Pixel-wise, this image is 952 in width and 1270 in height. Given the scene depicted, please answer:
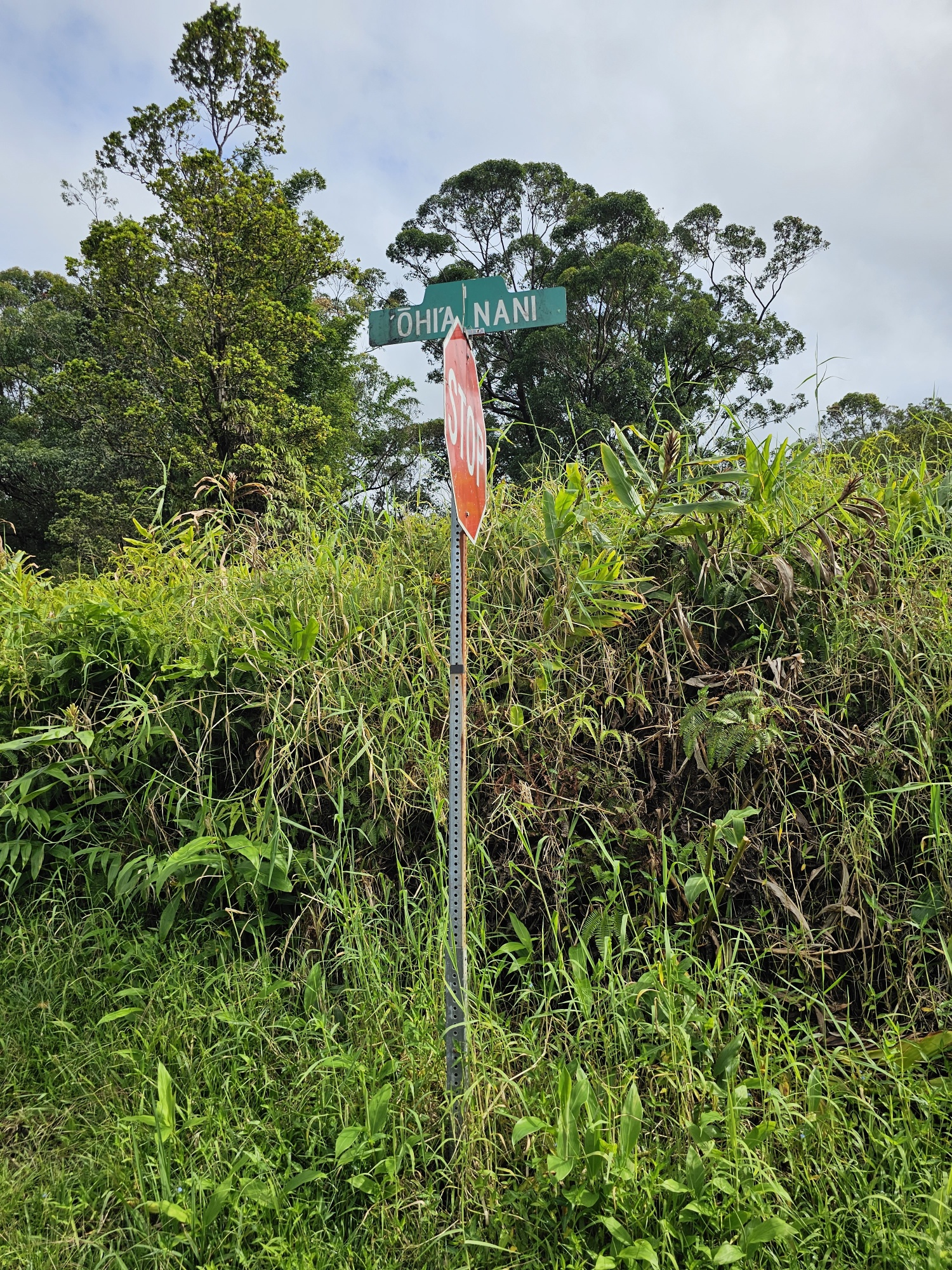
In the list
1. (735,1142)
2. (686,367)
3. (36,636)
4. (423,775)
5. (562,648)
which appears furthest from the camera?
(686,367)

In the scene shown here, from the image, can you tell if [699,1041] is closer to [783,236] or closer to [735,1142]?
[735,1142]

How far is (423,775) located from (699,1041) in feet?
3.53

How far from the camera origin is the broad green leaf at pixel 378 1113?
182 cm

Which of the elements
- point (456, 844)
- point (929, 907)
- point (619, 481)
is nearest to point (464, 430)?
point (456, 844)

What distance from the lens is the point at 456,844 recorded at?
1.85m

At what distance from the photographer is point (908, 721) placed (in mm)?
2559

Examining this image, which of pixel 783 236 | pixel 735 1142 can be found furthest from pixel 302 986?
pixel 783 236

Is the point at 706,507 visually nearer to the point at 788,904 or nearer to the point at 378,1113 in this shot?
the point at 788,904

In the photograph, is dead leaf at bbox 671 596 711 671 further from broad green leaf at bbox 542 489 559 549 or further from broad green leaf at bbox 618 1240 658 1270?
broad green leaf at bbox 618 1240 658 1270

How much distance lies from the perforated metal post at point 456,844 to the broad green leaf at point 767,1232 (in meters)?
0.65

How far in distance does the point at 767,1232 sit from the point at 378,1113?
34.1 inches

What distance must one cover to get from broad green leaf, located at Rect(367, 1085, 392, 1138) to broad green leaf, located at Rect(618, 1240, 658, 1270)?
0.58 meters

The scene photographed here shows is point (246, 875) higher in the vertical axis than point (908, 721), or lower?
lower

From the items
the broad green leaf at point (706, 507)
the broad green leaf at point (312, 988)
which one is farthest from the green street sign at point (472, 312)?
the broad green leaf at point (312, 988)
